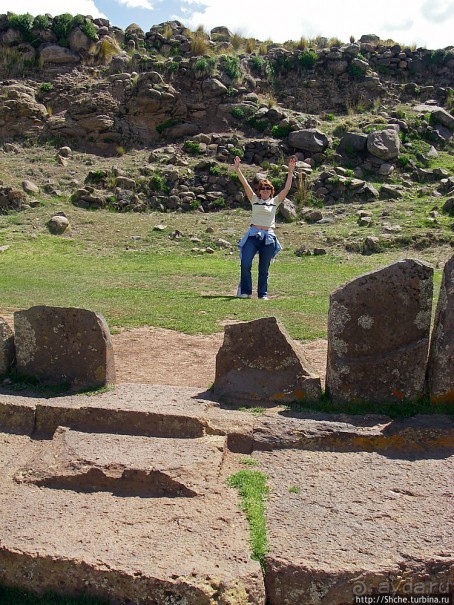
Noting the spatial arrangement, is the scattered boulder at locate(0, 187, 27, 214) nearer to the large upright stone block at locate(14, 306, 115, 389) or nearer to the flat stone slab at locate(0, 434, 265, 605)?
the large upright stone block at locate(14, 306, 115, 389)

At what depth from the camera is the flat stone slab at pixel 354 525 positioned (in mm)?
3109

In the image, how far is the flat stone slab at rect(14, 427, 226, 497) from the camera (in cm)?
388

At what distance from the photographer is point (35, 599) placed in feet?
10.3

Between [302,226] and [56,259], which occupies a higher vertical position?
[302,226]

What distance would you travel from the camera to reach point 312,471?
4102 mm

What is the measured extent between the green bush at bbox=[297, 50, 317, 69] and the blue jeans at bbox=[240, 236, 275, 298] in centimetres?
1931

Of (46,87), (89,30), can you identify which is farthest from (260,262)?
(89,30)

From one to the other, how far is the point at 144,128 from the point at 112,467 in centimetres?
2134

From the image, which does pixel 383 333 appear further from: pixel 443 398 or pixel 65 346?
pixel 65 346

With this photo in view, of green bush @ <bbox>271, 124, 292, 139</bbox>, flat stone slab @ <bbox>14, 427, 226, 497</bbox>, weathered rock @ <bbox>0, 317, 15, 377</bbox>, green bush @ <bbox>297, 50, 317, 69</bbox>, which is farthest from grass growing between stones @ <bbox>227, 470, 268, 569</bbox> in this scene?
green bush @ <bbox>297, 50, 317, 69</bbox>

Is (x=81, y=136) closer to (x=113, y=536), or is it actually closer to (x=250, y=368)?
(x=250, y=368)

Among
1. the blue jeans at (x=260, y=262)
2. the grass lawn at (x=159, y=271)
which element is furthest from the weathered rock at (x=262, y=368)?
the blue jeans at (x=260, y=262)

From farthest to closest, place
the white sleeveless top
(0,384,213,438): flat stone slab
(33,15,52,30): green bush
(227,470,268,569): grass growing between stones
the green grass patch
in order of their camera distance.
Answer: (33,15,52,30): green bush → the white sleeveless top → the green grass patch → (0,384,213,438): flat stone slab → (227,470,268,569): grass growing between stones

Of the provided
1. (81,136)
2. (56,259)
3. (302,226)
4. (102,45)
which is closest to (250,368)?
(56,259)
